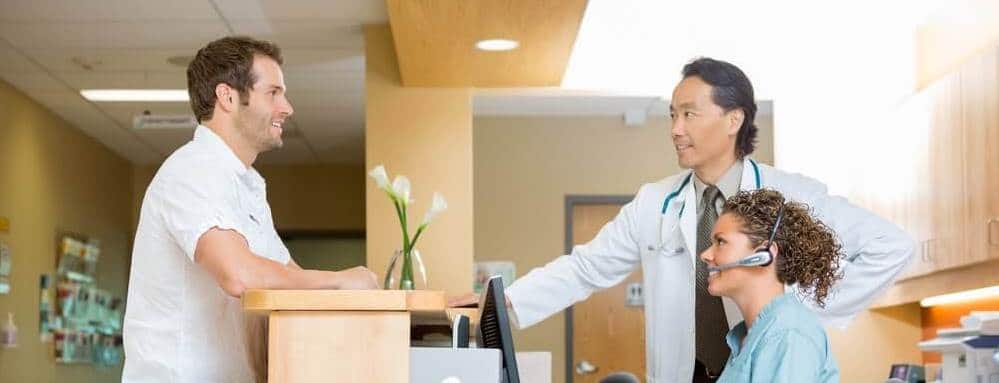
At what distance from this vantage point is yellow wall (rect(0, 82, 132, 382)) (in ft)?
24.2

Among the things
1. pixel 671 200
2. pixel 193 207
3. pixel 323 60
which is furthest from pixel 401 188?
pixel 193 207

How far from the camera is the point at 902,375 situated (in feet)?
19.0

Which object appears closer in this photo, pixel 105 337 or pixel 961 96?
pixel 961 96

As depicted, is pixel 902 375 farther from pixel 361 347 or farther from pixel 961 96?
pixel 361 347

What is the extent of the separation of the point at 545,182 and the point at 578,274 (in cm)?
418

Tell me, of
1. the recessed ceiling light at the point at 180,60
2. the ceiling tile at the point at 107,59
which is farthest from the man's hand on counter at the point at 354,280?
the recessed ceiling light at the point at 180,60

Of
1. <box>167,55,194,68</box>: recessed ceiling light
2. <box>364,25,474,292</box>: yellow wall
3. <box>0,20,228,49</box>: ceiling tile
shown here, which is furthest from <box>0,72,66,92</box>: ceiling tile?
<box>364,25,474,292</box>: yellow wall

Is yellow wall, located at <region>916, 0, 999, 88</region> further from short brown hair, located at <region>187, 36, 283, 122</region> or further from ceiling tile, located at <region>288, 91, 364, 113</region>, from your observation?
short brown hair, located at <region>187, 36, 283, 122</region>

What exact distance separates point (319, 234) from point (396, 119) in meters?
4.65

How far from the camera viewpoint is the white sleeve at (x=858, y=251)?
2.97 m

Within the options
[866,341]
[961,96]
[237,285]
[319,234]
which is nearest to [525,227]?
[866,341]

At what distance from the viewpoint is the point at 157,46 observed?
626cm

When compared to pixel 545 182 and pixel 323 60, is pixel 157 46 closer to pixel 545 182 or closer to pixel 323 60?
pixel 323 60

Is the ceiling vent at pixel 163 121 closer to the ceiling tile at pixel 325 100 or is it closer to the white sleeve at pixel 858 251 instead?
the ceiling tile at pixel 325 100
